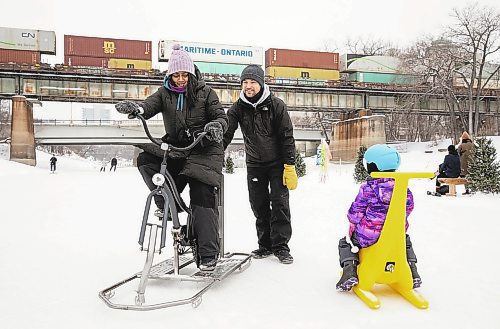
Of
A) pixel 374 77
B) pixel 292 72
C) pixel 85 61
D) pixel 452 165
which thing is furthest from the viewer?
pixel 374 77

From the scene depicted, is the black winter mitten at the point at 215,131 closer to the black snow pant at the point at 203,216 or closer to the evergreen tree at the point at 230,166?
the black snow pant at the point at 203,216

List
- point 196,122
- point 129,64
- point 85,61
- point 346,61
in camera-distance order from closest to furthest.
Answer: point 196,122 < point 85,61 < point 129,64 < point 346,61

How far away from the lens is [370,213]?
3395 millimetres

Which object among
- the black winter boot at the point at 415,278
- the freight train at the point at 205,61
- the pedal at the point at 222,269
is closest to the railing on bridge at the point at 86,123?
the freight train at the point at 205,61

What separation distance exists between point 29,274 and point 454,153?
38.8 ft

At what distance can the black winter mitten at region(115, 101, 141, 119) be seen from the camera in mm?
3281

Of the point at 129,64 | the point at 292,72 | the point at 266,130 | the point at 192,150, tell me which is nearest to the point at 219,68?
the point at 292,72

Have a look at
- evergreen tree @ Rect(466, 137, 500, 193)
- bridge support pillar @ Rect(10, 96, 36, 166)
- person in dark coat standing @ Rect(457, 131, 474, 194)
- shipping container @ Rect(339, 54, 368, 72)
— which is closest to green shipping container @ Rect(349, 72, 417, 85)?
shipping container @ Rect(339, 54, 368, 72)

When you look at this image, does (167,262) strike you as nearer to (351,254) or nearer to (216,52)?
(351,254)

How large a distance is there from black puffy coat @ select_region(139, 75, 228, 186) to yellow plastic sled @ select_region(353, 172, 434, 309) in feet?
4.36

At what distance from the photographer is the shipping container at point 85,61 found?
36.0m

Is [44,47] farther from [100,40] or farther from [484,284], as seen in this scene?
[484,284]

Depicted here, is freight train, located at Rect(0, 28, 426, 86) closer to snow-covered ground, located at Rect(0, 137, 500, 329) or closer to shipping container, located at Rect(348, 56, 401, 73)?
shipping container, located at Rect(348, 56, 401, 73)

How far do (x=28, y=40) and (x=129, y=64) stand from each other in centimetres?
796
